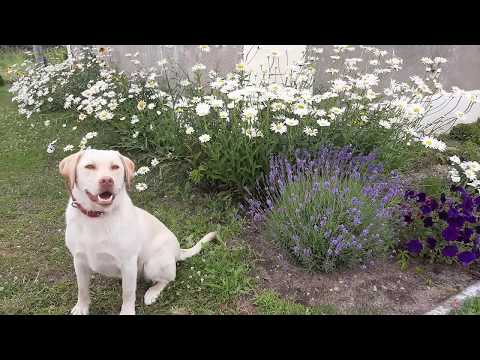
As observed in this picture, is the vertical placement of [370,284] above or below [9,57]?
below

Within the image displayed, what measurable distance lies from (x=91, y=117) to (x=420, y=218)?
5.32 m

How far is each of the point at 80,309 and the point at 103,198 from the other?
1.00 metres

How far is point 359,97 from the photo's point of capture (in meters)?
4.50

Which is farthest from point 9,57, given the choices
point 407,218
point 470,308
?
point 470,308

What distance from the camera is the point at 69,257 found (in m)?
3.81

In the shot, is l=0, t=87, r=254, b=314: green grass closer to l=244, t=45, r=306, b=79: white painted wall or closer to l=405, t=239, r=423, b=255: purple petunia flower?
l=405, t=239, r=423, b=255: purple petunia flower

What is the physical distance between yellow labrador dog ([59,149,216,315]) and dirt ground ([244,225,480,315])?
2.76 ft

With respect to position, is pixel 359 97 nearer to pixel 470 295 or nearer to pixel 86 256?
pixel 470 295

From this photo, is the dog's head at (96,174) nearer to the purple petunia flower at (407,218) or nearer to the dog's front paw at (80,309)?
the dog's front paw at (80,309)

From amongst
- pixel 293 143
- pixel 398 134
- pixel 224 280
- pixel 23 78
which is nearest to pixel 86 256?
pixel 224 280

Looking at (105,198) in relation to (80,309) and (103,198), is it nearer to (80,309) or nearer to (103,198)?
(103,198)

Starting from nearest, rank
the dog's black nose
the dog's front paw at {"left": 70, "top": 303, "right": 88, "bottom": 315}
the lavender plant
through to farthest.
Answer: the dog's black nose, the dog's front paw at {"left": 70, "top": 303, "right": 88, "bottom": 315}, the lavender plant

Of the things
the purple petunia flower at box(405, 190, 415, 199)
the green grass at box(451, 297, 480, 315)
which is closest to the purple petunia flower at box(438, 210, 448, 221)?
the purple petunia flower at box(405, 190, 415, 199)

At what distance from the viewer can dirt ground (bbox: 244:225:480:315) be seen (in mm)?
3156
